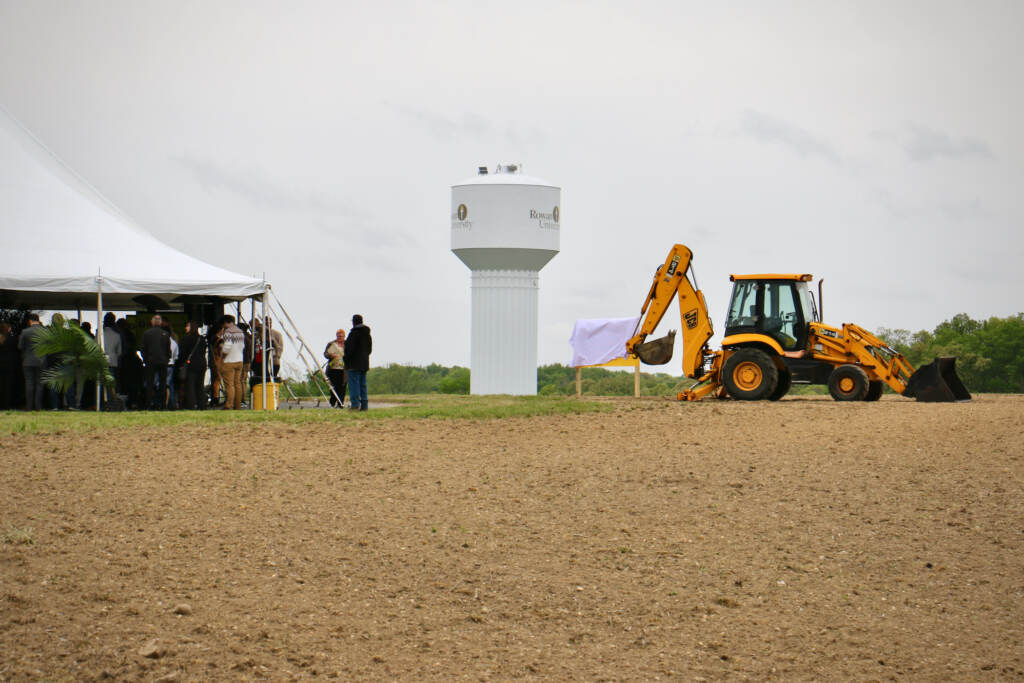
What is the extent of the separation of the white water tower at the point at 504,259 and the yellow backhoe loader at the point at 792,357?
8.93 meters

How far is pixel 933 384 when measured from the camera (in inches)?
874

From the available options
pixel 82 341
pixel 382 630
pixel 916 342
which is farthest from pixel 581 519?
pixel 916 342

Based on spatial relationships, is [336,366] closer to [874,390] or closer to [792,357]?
[792,357]

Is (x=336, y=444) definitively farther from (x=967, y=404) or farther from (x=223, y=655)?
(x=967, y=404)

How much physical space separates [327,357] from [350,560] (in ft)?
41.5

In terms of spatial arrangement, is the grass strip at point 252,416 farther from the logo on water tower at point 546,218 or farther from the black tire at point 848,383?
the logo on water tower at point 546,218

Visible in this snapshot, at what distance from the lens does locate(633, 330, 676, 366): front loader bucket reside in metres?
24.9

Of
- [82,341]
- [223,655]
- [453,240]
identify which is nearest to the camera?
[223,655]

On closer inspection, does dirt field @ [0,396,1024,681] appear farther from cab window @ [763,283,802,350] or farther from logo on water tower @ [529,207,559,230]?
logo on water tower @ [529,207,559,230]

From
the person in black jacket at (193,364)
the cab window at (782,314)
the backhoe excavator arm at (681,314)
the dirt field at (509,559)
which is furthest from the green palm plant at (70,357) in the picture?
the cab window at (782,314)

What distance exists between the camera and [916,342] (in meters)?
39.1

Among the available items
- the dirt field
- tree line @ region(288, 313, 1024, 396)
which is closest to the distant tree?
tree line @ region(288, 313, 1024, 396)

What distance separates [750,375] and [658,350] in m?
2.43

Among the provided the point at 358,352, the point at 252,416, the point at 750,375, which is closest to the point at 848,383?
the point at 750,375
